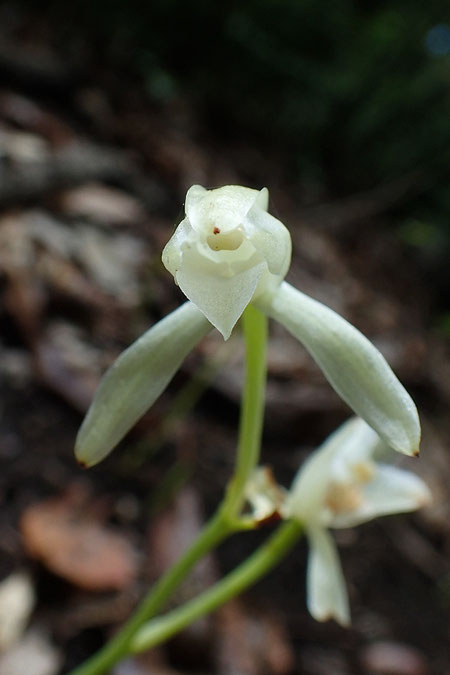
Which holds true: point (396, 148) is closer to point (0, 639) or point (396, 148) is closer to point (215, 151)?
point (215, 151)

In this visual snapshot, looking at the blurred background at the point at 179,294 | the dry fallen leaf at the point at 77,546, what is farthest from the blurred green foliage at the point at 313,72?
the dry fallen leaf at the point at 77,546

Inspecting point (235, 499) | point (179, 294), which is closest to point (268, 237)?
point (235, 499)

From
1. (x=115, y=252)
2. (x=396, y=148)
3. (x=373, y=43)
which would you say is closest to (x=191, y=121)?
(x=373, y=43)

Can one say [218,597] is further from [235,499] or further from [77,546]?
[77,546]

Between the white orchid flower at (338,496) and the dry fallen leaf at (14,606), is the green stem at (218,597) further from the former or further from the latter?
the dry fallen leaf at (14,606)

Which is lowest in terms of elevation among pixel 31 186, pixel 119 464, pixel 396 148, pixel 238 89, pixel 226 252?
pixel 119 464

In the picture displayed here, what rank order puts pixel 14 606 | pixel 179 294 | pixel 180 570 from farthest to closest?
pixel 179 294 < pixel 14 606 < pixel 180 570

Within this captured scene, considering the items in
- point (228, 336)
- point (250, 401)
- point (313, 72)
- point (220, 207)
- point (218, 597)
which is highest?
point (313, 72)
